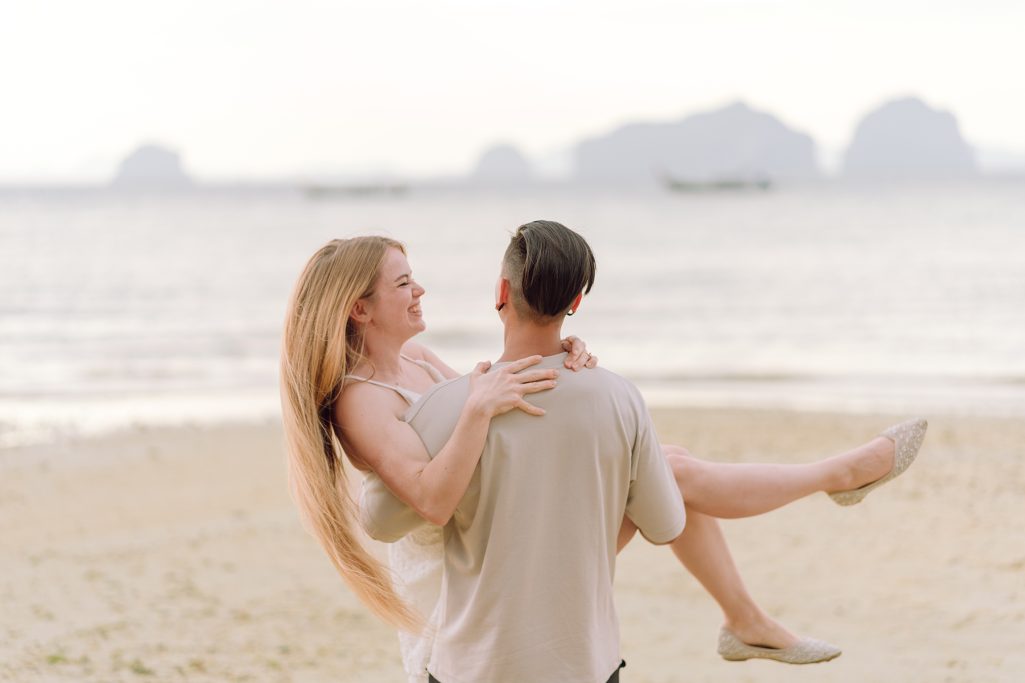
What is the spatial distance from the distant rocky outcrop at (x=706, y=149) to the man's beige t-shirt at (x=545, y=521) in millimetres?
171353

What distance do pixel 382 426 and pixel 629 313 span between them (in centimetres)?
1823

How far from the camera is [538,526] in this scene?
2203 mm

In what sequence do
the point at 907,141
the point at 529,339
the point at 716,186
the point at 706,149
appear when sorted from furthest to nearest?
the point at 706,149
the point at 907,141
the point at 716,186
the point at 529,339

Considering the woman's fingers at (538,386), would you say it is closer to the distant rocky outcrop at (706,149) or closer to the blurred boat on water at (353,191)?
the blurred boat on water at (353,191)

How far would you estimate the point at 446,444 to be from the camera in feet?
7.17

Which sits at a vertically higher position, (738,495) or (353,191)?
(353,191)

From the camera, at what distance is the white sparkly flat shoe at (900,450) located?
3238 millimetres

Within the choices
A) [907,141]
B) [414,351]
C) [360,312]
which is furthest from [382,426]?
→ [907,141]

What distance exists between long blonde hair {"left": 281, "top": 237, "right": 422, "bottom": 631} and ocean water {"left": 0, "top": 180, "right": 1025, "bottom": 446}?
0.49 ft

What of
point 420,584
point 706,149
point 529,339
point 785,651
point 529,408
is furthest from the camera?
point 706,149

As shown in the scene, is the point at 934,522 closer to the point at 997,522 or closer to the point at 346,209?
the point at 997,522

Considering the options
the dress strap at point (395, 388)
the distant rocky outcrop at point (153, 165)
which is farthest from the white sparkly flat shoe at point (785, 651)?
the distant rocky outcrop at point (153, 165)

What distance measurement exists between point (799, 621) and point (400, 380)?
3478 millimetres

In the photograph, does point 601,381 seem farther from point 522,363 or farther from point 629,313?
point 629,313
